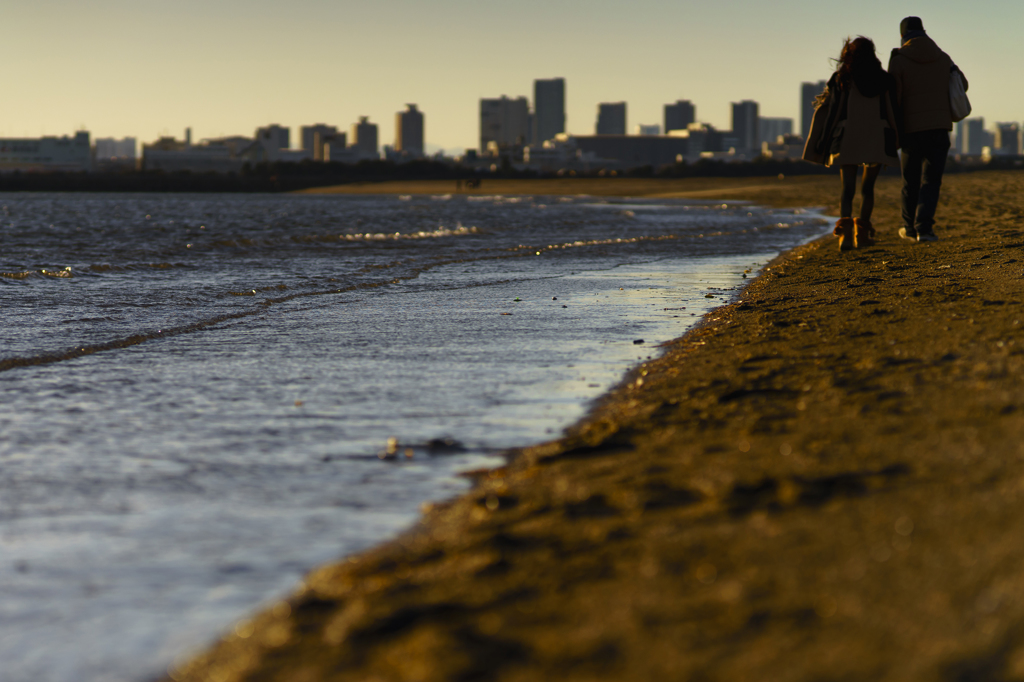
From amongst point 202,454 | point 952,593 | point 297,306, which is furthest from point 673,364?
point 297,306

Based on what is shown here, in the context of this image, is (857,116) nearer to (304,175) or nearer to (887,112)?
(887,112)

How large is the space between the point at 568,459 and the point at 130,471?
1.31 metres

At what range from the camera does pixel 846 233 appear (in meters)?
8.40

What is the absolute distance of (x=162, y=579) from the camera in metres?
2.00

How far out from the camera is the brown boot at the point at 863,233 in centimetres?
840

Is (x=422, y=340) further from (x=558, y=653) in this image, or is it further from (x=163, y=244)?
(x=163, y=244)

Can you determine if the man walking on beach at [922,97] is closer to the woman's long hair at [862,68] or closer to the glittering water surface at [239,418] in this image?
the woman's long hair at [862,68]

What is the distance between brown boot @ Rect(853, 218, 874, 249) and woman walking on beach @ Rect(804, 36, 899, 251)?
66cm

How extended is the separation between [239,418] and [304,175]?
422 feet

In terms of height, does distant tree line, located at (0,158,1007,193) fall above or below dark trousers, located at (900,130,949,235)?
above

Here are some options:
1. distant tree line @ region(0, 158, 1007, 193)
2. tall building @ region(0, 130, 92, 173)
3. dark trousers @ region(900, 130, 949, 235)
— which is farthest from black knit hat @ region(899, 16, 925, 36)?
tall building @ region(0, 130, 92, 173)

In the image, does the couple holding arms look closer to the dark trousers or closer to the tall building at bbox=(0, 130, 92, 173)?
the dark trousers

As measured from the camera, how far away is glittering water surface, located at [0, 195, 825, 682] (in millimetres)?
1944

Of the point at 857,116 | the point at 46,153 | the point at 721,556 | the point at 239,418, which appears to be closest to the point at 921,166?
the point at 857,116
